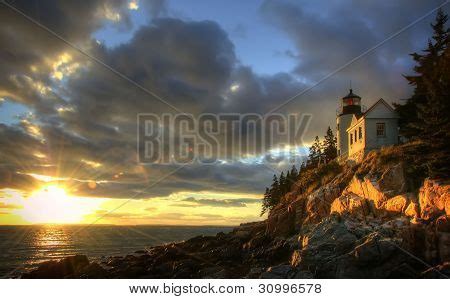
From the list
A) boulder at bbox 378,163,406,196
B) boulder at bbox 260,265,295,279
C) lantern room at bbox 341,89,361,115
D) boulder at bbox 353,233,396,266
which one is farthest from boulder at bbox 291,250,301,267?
lantern room at bbox 341,89,361,115

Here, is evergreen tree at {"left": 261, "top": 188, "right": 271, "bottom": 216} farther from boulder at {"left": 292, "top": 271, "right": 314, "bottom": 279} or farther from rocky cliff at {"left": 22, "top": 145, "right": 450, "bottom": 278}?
boulder at {"left": 292, "top": 271, "right": 314, "bottom": 279}

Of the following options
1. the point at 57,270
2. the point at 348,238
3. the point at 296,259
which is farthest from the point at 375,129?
the point at 57,270

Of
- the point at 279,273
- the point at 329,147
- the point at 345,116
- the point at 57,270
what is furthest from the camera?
the point at 329,147

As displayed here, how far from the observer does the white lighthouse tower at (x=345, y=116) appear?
4891 centimetres

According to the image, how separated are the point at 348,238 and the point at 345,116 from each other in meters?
27.7

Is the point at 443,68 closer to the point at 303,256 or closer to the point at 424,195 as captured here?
the point at 424,195

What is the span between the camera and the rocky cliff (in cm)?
2175

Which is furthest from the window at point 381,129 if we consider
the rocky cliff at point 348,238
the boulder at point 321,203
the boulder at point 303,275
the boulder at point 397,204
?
the boulder at point 303,275

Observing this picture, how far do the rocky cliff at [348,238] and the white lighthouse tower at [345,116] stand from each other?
3.29 metres

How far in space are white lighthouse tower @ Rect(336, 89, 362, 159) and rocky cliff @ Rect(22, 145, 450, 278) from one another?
329 cm

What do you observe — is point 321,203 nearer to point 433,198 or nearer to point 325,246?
point 433,198

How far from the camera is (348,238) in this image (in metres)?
24.8

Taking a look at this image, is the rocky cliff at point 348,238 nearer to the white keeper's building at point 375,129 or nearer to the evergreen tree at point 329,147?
the white keeper's building at point 375,129
